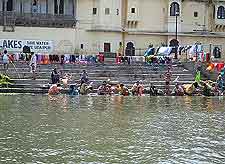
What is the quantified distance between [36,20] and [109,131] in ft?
125

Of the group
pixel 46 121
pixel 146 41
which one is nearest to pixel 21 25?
pixel 146 41

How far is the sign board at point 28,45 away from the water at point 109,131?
24.3m

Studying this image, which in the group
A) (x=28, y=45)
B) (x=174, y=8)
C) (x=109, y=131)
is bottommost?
→ (x=109, y=131)

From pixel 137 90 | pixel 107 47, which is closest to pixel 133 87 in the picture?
pixel 137 90

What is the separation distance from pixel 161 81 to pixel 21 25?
1956 centimetres

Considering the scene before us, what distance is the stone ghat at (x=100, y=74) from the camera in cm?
3700

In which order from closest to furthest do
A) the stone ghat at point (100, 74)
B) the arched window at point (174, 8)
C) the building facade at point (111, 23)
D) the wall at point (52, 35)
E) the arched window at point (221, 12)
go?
the stone ghat at point (100, 74)
the wall at point (52, 35)
the building facade at point (111, 23)
the arched window at point (174, 8)
the arched window at point (221, 12)

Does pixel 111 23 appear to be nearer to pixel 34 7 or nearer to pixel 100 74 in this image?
pixel 34 7

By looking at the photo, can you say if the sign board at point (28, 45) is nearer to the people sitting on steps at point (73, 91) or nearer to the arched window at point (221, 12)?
the arched window at point (221, 12)

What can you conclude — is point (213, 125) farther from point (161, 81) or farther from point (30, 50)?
point (30, 50)

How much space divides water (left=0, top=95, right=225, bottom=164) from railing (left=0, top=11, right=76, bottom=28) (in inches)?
1021

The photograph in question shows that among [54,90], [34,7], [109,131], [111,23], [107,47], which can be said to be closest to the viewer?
[109,131]

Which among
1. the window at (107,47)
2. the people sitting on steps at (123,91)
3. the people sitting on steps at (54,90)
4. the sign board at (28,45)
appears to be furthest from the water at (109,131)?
the window at (107,47)

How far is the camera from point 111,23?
58156 mm
